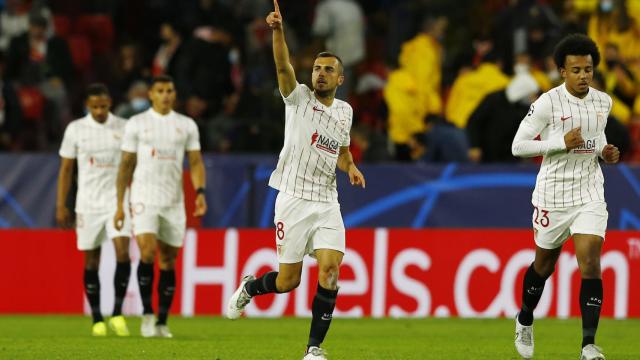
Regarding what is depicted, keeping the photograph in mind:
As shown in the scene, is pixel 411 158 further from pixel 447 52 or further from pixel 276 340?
pixel 276 340

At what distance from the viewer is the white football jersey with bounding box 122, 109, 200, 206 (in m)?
14.1

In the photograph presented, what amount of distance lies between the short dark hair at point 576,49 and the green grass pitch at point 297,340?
8.53 feet

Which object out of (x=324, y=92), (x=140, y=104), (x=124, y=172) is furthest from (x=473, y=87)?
(x=324, y=92)

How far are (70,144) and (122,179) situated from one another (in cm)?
104

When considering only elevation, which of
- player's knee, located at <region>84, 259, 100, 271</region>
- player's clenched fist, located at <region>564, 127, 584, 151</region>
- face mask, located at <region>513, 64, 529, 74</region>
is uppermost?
face mask, located at <region>513, 64, 529, 74</region>

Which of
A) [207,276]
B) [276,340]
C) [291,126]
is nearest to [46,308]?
[207,276]

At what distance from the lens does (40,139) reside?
64.7 feet

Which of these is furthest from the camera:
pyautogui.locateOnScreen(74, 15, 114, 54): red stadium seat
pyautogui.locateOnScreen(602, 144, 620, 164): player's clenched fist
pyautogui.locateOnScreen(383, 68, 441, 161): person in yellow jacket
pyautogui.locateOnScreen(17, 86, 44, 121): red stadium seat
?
pyautogui.locateOnScreen(74, 15, 114, 54): red stadium seat

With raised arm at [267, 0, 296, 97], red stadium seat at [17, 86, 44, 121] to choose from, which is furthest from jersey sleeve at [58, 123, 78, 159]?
red stadium seat at [17, 86, 44, 121]

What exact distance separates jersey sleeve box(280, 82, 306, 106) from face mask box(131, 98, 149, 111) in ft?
27.4

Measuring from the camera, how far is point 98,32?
22.0 meters

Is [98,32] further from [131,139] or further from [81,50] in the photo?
[131,139]

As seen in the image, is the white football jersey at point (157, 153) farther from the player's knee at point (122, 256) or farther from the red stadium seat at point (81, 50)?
the red stadium seat at point (81, 50)

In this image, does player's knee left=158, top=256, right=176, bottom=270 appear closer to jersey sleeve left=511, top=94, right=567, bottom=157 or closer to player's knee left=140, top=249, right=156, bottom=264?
player's knee left=140, top=249, right=156, bottom=264
